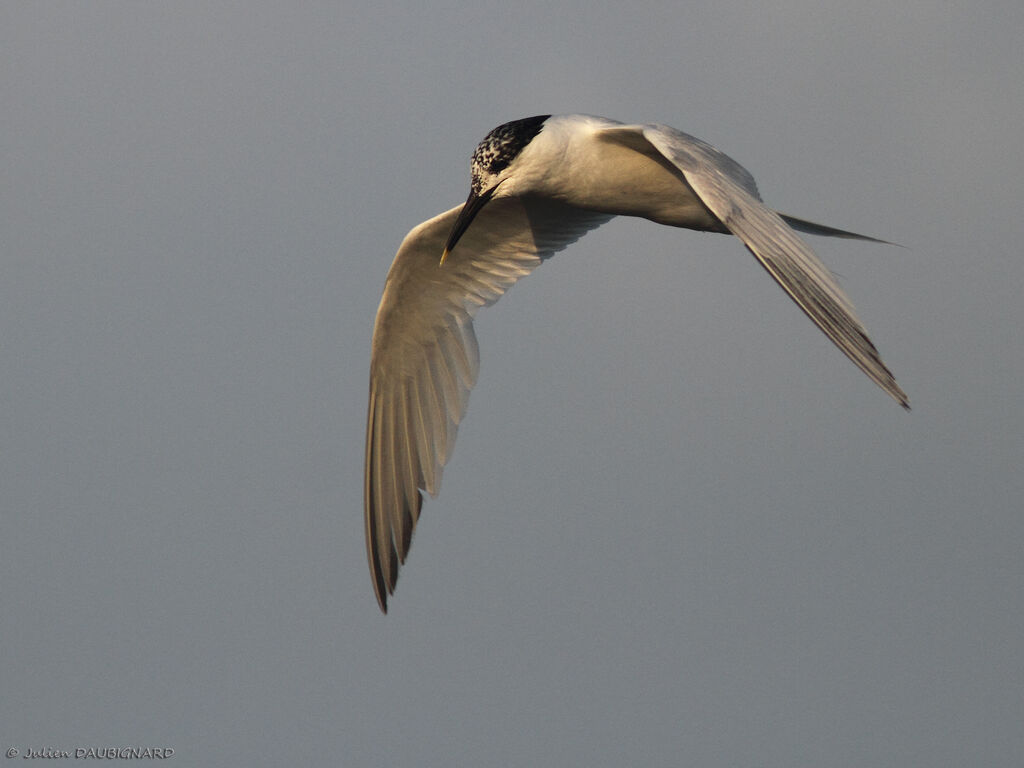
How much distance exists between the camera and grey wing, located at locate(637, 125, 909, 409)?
626 cm

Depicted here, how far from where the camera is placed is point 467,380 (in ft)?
37.2

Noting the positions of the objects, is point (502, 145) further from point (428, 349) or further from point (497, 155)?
point (428, 349)

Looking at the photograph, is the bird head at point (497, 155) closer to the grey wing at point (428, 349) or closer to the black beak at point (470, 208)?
the black beak at point (470, 208)

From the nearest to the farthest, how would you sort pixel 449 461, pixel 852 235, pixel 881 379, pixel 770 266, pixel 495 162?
1. pixel 881 379
2. pixel 770 266
3. pixel 495 162
4. pixel 852 235
5. pixel 449 461

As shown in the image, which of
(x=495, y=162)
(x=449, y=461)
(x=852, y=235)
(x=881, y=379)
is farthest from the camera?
(x=449, y=461)

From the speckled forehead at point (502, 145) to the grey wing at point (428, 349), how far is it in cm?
169

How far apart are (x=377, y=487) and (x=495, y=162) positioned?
3328 mm

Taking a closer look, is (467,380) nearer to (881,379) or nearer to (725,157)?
(725,157)

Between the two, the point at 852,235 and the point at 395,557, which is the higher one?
the point at 852,235

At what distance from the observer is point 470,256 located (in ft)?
37.2

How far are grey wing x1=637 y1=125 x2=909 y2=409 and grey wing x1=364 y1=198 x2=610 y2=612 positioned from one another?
11.3ft

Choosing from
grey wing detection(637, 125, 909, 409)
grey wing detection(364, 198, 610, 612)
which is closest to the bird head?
grey wing detection(637, 125, 909, 409)

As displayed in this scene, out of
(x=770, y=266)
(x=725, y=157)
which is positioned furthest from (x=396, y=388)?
(x=770, y=266)

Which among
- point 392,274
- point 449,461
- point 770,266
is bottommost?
point 449,461
